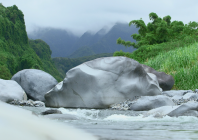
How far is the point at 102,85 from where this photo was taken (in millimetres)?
6602

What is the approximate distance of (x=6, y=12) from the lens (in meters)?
49.3

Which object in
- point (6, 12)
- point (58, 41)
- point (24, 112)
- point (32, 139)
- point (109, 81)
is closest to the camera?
point (32, 139)

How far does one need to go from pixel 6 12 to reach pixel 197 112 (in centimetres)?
5139

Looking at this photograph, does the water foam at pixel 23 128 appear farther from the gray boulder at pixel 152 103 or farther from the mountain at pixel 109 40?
the mountain at pixel 109 40

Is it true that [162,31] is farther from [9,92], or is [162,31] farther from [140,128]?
[140,128]

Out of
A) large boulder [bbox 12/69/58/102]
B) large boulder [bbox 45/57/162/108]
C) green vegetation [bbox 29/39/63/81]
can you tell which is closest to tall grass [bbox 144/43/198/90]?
large boulder [bbox 45/57/162/108]

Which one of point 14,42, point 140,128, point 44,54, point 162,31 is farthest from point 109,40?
point 140,128

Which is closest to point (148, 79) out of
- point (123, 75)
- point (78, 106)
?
point (123, 75)

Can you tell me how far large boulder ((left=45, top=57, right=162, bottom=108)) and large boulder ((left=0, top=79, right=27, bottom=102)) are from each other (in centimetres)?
141

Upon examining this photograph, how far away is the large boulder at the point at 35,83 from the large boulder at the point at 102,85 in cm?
194

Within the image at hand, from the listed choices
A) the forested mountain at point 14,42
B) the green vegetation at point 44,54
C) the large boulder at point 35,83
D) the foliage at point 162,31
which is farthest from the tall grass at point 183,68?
the green vegetation at point 44,54

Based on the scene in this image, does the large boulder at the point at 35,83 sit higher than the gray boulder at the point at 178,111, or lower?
higher

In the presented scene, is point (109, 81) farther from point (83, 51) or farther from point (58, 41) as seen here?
point (58, 41)

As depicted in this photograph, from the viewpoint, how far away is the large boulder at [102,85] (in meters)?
6.60
